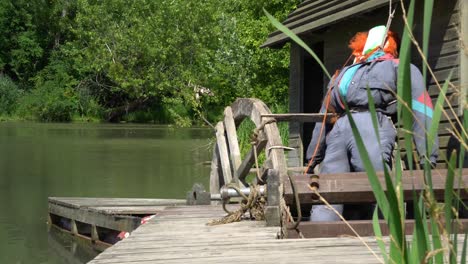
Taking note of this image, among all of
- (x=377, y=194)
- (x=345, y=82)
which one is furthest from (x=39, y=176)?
(x=377, y=194)

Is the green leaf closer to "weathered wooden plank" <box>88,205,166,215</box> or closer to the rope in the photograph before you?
the rope

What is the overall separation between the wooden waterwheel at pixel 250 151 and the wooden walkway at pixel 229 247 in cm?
40

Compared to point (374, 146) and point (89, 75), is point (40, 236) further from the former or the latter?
point (89, 75)

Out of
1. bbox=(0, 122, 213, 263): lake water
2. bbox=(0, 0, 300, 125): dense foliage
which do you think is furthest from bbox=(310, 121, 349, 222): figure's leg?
bbox=(0, 0, 300, 125): dense foliage

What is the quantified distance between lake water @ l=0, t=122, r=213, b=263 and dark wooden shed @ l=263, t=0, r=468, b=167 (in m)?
3.56

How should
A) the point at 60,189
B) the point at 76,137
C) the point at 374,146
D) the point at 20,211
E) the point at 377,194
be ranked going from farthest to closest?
the point at 76,137 < the point at 60,189 < the point at 20,211 < the point at 374,146 < the point at 377,194

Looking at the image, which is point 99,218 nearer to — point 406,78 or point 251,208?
point 251,208

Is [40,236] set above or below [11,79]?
below

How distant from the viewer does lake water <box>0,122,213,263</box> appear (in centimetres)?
1109

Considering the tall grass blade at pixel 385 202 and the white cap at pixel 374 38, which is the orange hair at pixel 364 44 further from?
the tall grass blade at pixel 385 202

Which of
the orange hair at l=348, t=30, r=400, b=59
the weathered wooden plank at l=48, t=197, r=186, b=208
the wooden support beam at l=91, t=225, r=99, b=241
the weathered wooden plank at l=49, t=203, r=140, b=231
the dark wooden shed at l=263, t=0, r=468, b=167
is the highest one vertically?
the dark wooden shed at l=263, t=0, r=468, b=167

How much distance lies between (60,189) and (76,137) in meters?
17.5

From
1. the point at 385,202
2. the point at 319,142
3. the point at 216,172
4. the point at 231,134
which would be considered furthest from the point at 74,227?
the point at 385,202

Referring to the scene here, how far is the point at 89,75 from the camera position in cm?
5353
